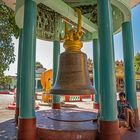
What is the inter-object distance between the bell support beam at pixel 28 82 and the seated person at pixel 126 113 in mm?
2622

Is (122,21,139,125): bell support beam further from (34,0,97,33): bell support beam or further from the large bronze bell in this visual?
the large bronze bell

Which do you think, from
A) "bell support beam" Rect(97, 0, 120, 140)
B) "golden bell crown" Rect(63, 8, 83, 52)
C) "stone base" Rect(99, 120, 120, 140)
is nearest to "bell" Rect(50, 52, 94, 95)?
"golden bell crown" Rect(63, 8, 83, 52)

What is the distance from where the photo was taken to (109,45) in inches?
186

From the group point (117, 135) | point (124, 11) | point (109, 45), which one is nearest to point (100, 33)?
point (109, 45)

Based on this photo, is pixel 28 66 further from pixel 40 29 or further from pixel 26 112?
pixel 40 29

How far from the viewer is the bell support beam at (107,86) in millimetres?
4531

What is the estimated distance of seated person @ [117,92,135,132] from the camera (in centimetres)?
593

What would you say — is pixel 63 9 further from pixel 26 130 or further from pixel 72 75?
pixel 26 130

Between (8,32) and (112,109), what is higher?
(8,32)

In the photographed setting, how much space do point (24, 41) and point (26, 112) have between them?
1.68 m

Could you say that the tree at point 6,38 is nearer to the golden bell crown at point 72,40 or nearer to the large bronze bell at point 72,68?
the large bronze bell at point 72,68

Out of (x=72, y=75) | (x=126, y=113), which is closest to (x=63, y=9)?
(x=72, y=75)

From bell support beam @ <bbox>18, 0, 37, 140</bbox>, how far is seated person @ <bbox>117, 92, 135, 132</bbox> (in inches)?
103

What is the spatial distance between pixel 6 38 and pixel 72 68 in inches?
130
